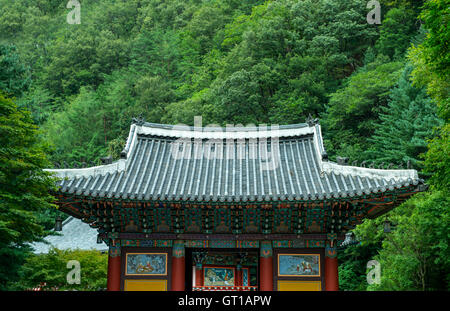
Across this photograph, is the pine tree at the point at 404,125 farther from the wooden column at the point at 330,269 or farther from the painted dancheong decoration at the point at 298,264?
the painted dancheong decoration at the point at 298,264

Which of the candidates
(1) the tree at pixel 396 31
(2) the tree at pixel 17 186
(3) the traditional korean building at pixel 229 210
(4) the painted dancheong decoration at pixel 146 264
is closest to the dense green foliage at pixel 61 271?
(4) the painted dancheong decoration at pixel 146 264

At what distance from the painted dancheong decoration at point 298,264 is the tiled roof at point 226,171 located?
1754 mm

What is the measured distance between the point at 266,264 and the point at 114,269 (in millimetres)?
3980

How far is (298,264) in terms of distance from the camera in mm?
12367

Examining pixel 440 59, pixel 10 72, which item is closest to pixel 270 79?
pixel 10 72

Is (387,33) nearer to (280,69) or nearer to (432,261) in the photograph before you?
(280,69)

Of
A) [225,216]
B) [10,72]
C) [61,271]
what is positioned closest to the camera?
[225,216]

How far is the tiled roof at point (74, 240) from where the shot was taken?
29.4 metres

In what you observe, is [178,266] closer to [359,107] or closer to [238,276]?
[238,276]

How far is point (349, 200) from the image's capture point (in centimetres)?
1123

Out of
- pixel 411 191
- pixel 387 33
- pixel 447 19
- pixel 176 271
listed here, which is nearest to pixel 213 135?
pixel 176 271

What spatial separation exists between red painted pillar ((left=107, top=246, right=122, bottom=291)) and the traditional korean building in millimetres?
26

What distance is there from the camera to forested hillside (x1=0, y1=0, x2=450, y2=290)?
16031 mm

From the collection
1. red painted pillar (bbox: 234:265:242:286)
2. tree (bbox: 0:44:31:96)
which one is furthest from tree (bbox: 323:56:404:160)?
tree (bbox: 0:44:31:96)
